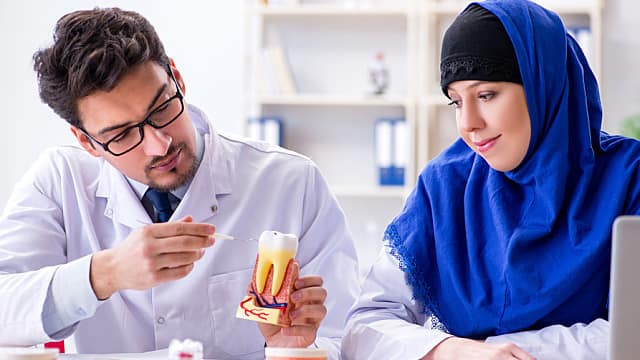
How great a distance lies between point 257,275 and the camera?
5.13 ft

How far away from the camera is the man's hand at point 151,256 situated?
1.56 m

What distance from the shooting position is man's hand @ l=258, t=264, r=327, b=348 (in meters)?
1.61

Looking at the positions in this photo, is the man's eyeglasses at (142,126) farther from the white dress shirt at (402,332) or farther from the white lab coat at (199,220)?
the white dress shirt at (402,332)

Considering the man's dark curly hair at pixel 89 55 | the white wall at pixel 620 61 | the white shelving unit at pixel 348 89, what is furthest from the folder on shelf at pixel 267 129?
the man's dark curly hair at pixel 89 55

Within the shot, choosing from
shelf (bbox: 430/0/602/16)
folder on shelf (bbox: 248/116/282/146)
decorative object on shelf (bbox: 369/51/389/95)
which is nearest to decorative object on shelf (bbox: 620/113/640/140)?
shelf (bbox: 430/0/602/16)

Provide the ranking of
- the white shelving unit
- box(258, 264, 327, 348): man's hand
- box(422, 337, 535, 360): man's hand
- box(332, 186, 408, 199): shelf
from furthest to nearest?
1. the white shelving unit
2. box(332, 186, 408, 199): shelf
3. box(258, 264, 327, 348): man's hand
4. box(422, 337, 535, 360): man's hand

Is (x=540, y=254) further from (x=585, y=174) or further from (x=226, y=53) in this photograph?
(x=226, y=53)

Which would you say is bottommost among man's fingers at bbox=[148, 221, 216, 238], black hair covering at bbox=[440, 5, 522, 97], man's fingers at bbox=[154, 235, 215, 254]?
man's fingers at bbox=[154, 235, 215, 254]

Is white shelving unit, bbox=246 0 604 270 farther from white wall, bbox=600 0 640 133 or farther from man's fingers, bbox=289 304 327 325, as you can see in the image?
man's fingers, bbox=289 304 327 325

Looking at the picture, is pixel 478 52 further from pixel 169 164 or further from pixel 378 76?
pixel 378 76

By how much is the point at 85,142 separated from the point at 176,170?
0.75 feet

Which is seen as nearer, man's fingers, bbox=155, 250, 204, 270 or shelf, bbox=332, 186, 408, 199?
man's fingers, bbox=155, 250, 204, 270

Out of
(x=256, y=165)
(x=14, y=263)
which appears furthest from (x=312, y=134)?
(x=14, y=263)

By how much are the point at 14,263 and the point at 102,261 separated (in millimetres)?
350
